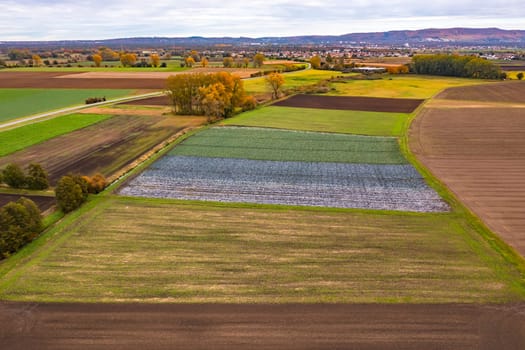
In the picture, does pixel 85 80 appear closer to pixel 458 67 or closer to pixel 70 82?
pixel 70 82

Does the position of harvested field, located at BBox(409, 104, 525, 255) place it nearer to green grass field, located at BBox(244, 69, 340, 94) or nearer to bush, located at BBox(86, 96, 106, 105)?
green grass field, located at BBox(244, 69, 340, 94)

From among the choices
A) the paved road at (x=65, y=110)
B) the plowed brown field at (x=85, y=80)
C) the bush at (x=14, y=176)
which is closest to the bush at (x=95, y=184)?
the bush at (x=14, y=176)

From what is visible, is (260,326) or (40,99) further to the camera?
(40,99)

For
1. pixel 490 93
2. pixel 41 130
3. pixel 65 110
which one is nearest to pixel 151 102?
pixel 65 110

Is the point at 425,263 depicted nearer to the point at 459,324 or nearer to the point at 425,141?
the point at 459,324

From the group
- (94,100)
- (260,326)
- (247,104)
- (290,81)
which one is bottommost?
(260,326)

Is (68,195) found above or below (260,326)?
above
